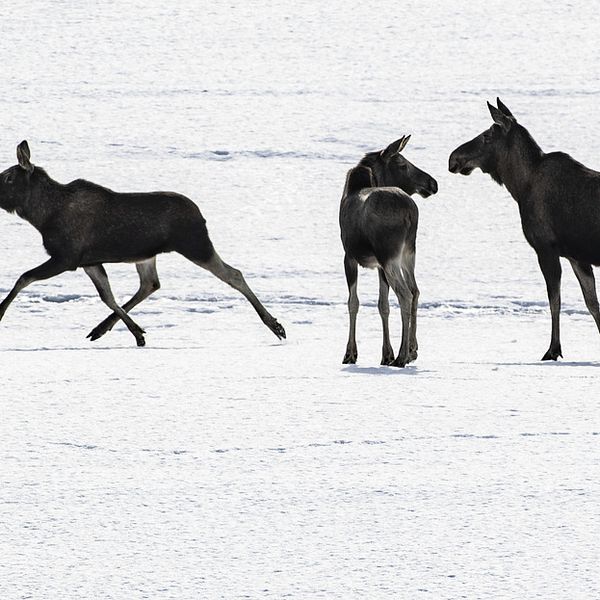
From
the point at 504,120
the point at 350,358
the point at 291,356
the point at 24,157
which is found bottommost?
the point at 291,356

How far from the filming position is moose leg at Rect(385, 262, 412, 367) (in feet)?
26.0

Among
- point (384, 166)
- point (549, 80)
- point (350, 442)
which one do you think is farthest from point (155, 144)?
point (350, 442)

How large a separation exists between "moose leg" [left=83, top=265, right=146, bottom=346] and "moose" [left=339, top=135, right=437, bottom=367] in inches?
85.0

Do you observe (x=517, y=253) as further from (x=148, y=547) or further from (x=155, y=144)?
(x=148, y=547)

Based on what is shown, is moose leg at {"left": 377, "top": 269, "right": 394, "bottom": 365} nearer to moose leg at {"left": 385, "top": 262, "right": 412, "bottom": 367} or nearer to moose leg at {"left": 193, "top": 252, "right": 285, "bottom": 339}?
moose leg at {"left": 385, "top": 262, "right": 412, "bottom": 367}

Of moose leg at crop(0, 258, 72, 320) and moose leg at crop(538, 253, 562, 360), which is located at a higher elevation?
moose leg at crop(538, 253, 562, 360)

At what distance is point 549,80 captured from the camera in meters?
22.0

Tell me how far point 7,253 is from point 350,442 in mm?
8996

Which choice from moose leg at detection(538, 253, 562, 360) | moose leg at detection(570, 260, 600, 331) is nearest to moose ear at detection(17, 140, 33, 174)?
moose leg at detection(538, 253, 562, 360)

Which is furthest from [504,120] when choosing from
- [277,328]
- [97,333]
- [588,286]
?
[97,333]

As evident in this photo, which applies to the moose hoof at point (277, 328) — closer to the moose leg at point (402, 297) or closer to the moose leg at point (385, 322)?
the moose leg at point (385, 322)

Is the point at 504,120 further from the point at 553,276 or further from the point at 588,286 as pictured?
the point at 588,286

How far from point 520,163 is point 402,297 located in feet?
5.89

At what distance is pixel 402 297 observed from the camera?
7.96 m
